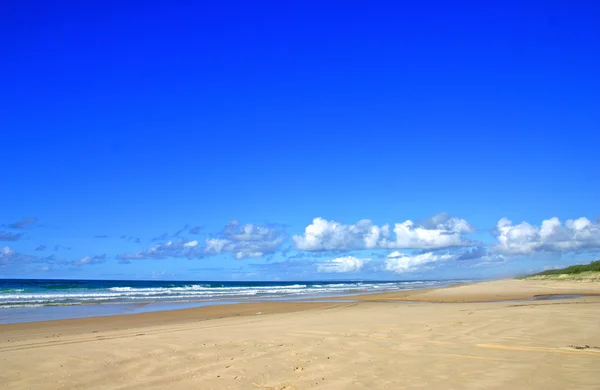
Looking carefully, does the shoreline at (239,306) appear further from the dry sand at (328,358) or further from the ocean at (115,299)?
the dry sand at (328,358)

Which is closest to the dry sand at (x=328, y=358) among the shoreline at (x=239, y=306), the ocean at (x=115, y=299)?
the shoreline at (x=239, y=306)

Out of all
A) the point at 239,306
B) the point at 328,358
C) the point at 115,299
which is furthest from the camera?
the point at 115,299

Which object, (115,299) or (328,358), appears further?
(115,299)

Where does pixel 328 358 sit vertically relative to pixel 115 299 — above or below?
below

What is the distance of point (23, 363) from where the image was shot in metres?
10.0

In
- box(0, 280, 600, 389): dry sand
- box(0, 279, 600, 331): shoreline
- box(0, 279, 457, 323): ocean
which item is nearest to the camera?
box(0, 280, 600, 389): dry sand

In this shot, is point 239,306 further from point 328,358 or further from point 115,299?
point 328,358

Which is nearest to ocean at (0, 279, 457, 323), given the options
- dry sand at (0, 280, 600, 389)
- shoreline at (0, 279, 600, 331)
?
shoreline at (0, 279, 600, 331)

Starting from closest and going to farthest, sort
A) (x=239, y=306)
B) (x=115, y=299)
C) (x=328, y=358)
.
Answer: (x=328, y=358), (x=239, y=306), (x=115, y=299)

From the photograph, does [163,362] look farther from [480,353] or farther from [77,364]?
[480,353]

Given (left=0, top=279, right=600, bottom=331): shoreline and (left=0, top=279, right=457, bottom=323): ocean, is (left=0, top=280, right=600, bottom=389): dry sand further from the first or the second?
(left=0, top=279, right=457, bottom=323): ocean

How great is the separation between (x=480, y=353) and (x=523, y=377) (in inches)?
84.2

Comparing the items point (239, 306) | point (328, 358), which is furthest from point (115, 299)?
point (328, 358)

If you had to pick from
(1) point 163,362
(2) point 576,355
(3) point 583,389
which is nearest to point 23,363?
(1) point 163,362
